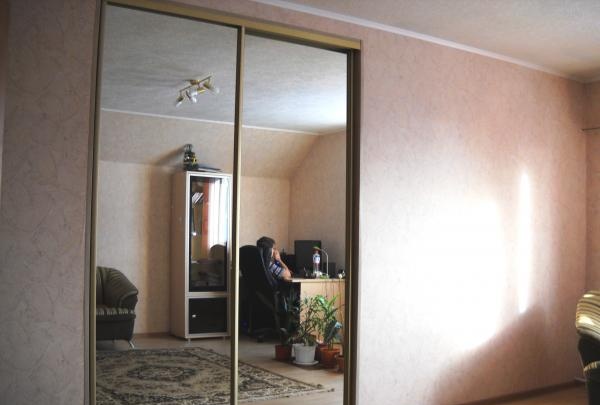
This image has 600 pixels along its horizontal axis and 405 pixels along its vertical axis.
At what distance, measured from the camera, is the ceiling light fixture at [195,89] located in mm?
3645

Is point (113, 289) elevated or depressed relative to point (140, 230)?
depressed

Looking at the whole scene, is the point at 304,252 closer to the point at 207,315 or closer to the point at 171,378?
the point at 207,315

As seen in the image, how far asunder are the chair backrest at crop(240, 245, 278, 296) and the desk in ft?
0.59

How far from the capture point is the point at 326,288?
13.2 feet

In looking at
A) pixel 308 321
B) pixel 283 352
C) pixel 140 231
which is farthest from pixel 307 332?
pixel 140 231

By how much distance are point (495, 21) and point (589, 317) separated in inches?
76.9

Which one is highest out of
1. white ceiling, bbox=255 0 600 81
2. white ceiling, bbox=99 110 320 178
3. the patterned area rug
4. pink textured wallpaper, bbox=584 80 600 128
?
white ceiling, bbox=255 0 600 81

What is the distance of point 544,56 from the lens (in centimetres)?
490

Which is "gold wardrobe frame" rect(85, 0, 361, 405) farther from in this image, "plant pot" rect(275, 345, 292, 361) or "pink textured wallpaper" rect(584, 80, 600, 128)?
"pink textured wallpaper" rect(584, 80, 600, 128)

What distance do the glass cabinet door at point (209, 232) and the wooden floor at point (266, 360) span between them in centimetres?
31

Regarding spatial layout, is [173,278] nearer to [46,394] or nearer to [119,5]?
[46,394]

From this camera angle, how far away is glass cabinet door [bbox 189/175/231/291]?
3.61 metres

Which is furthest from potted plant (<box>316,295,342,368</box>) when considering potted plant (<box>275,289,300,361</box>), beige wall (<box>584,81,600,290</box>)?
beige wall (<box>584,81,600,290</box>)

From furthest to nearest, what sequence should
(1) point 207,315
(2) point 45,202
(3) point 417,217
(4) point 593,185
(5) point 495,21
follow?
1. (4) point 593,185
2. (3) point 417,217
3. (5) point 495,21
4. (1) point 207,315
5. (2) point 45,202
